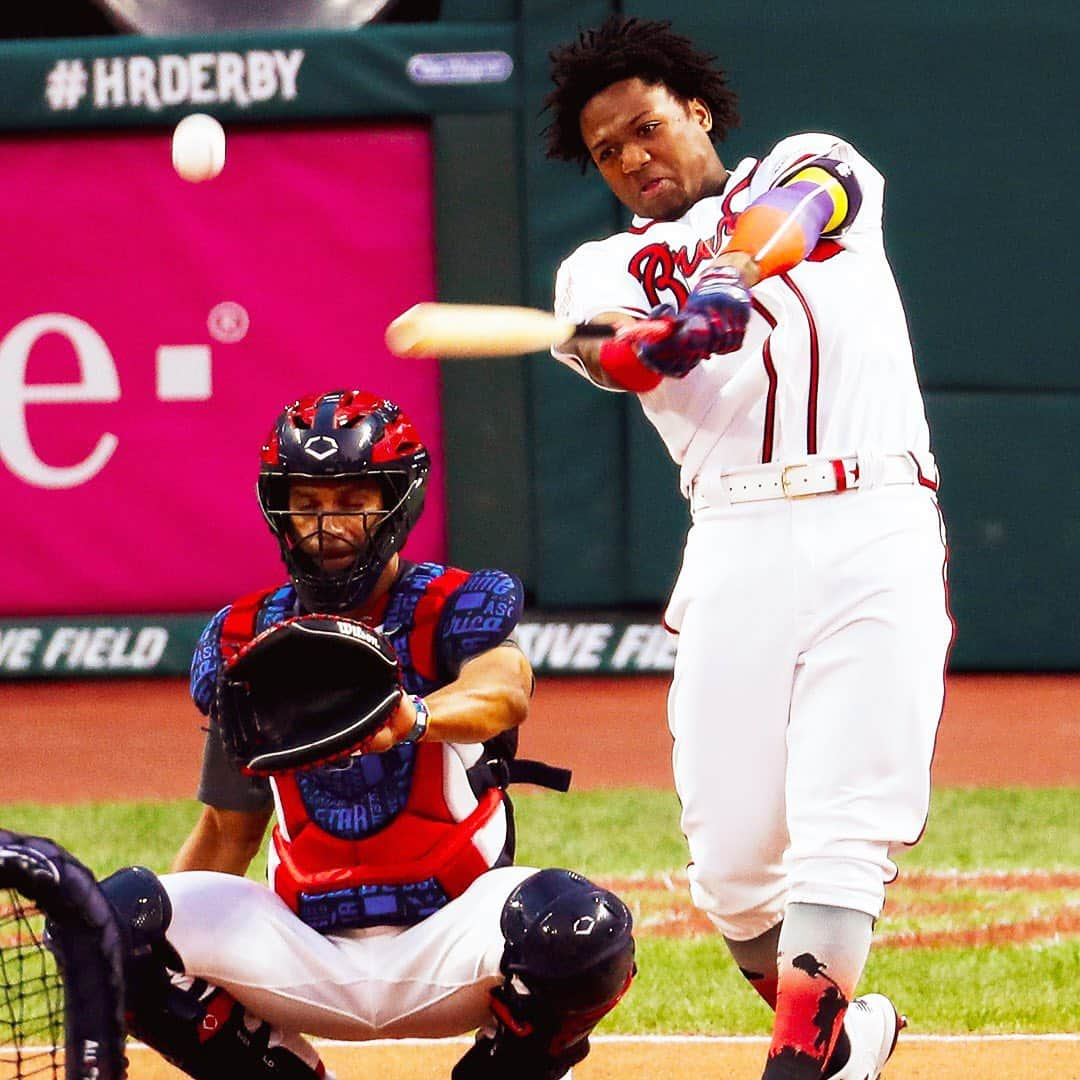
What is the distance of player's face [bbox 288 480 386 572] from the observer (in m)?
3.40

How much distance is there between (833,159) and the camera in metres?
3.54

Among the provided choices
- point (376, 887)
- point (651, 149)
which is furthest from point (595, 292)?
point (376, 887)

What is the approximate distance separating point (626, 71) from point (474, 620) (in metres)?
1.17

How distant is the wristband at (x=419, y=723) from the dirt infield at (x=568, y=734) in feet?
15.3

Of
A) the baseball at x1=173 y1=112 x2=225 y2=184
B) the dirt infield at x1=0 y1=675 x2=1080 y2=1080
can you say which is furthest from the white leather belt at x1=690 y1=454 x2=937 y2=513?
the baseball at x1=173 y1=112 x2=225 y2=184

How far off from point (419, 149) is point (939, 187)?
2.50 meters

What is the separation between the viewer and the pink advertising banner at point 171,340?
9.83 m

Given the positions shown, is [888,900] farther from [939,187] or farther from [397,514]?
[939,187]

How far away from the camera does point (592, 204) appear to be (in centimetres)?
941

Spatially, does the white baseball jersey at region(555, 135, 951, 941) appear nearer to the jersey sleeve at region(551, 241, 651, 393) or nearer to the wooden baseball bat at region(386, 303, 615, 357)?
the jersey sleeve at region(551, 241, 651, 393)

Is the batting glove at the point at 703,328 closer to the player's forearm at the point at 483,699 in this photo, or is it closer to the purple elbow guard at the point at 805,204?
the purple elbow guard at the point at 805,204

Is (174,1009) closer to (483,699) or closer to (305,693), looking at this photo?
(305,693)

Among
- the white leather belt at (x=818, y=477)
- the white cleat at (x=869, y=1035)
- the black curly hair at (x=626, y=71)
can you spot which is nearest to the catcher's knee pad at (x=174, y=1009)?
the white cleat at (x=869, y=1035)

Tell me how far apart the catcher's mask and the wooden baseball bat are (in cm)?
21
